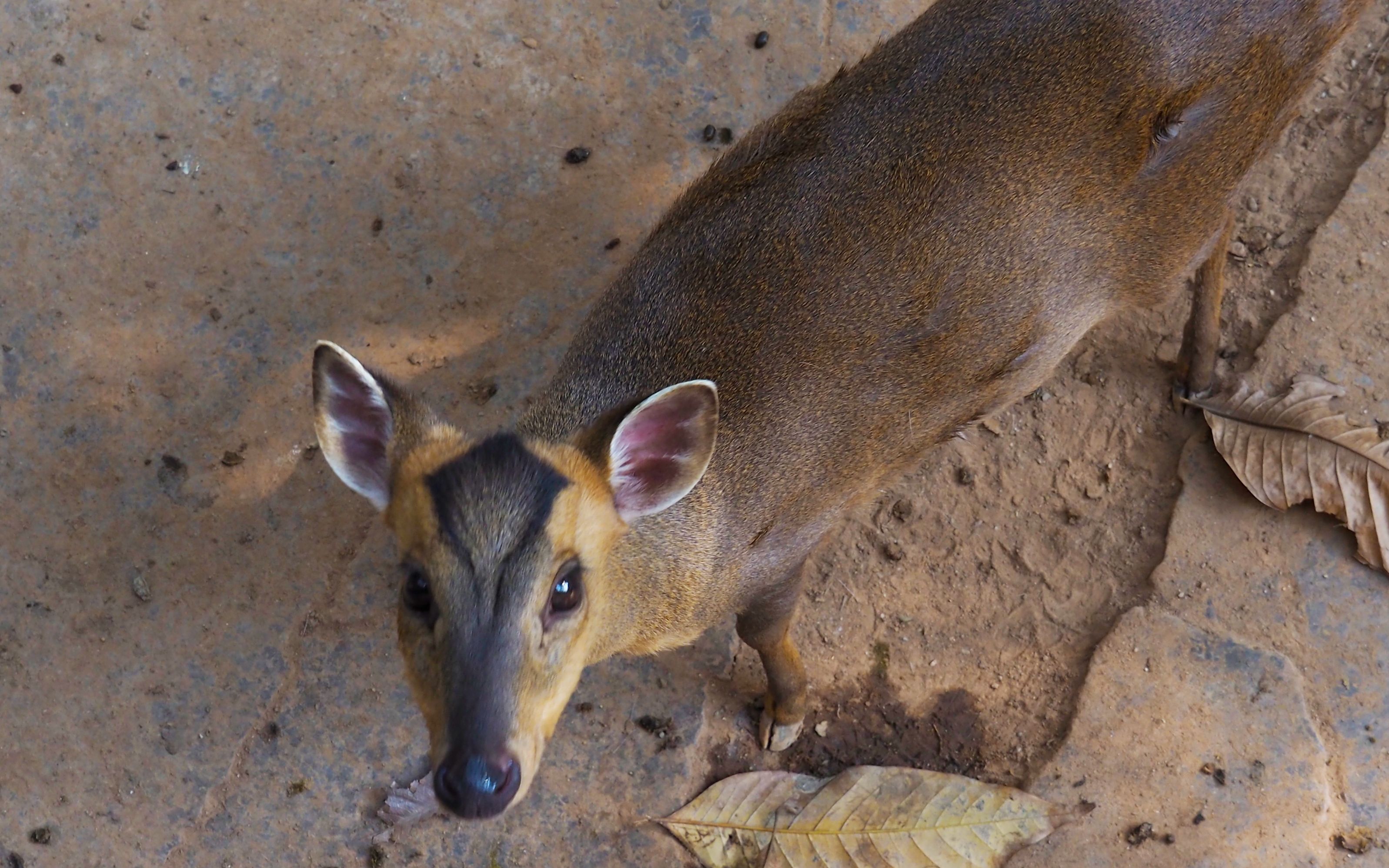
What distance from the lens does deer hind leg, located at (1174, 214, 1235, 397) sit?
430cm

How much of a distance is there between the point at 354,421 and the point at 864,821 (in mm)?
2055

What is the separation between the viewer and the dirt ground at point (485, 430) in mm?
3930

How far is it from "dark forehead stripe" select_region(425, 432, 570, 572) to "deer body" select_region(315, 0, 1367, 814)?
0.72ft

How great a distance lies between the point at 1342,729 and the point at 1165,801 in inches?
26.8

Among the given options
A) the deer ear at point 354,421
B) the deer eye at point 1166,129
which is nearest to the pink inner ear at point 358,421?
the deer ear at point 354,421

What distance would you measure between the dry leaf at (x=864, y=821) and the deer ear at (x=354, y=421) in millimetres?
1565

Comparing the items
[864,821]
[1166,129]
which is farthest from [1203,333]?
[864,821]

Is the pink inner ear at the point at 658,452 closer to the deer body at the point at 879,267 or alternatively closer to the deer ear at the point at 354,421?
the deer body at the point at 879,267

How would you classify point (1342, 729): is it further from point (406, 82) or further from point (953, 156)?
point (406, 82)

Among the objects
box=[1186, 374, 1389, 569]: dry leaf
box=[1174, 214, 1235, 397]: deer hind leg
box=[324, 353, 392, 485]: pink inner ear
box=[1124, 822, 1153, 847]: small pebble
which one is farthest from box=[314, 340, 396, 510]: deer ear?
box=[1186, 374, 1389, 569]: dry leaf

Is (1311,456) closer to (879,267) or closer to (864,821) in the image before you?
(879,267)

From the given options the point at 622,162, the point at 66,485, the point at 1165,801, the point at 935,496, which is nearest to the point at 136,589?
the point at 66,485

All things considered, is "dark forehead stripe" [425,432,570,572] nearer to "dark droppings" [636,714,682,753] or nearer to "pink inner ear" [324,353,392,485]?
"pink inner ear" [324,353,392,485]

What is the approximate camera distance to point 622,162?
4.93 metres
